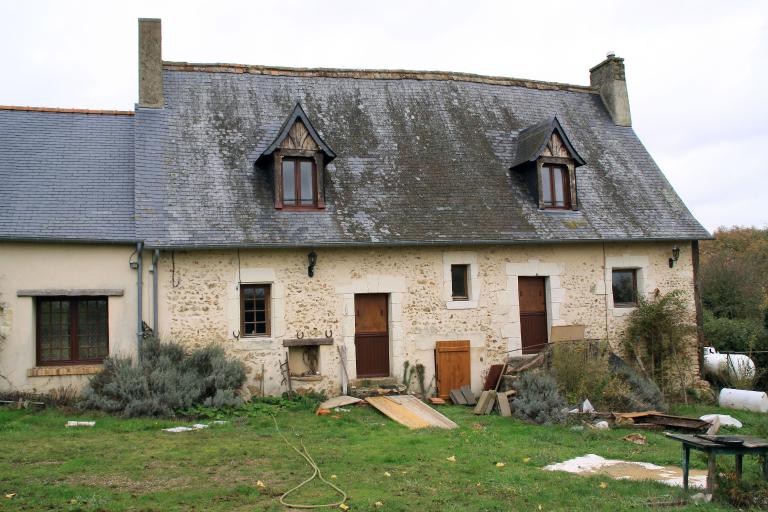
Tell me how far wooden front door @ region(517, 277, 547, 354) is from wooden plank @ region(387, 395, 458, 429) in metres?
3.10

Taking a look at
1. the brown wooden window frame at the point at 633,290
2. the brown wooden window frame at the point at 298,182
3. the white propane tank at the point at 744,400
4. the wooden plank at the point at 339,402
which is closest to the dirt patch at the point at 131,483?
Answer: the wooden plank at the point at 339,402

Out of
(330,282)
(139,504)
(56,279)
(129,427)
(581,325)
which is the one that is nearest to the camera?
(139,504)

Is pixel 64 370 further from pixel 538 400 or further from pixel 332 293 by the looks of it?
pixel 538 400

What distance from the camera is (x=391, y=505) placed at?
6.25 m

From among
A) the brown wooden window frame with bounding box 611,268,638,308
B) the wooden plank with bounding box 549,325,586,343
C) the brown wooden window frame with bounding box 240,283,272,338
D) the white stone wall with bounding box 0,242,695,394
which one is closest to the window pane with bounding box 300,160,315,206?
the white stone wall with bounding box 0,242,695,394

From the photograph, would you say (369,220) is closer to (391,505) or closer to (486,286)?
(486,286)

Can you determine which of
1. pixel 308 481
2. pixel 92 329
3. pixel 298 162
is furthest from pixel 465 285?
pixel 308 481

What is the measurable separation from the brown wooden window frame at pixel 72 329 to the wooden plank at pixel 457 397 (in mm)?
6356

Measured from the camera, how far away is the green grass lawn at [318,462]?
21.0ft

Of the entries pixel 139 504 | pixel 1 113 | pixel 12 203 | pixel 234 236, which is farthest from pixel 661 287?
pixel 1 113

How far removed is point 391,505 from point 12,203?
30.3ft

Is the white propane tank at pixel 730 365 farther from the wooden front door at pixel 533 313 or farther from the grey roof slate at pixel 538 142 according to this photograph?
the grey roof slate at pixel 538 142

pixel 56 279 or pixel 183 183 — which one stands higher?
pixel 183 183

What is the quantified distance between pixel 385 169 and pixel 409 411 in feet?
17.6
